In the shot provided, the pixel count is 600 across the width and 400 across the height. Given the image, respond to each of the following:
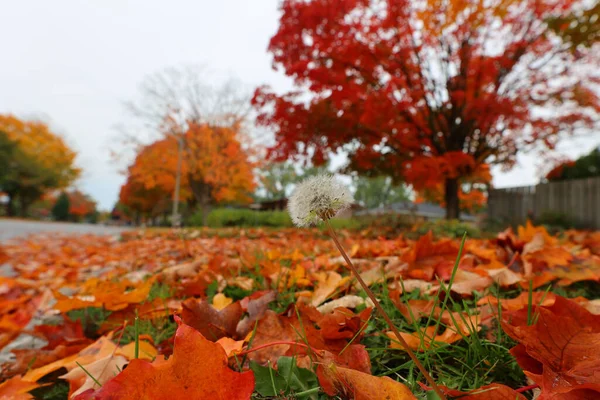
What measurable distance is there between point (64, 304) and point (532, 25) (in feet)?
33.7

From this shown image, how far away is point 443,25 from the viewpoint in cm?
759

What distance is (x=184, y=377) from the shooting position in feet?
1.53

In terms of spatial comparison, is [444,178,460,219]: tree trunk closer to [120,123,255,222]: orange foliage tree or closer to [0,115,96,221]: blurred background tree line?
[120,123,255,222]: orange foliage tree

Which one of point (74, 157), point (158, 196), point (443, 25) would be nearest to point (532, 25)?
point (443, 25)

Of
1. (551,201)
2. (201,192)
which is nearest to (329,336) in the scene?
(551,201)

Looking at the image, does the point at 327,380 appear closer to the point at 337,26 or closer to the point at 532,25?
the point at 337,26

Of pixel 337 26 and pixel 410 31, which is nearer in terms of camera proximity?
pixel 337 26

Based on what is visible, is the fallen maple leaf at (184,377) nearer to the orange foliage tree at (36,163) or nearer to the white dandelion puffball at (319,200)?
the white dandelion puffball at (319,200)

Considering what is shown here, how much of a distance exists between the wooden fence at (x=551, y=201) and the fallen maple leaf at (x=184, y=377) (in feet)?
38.9

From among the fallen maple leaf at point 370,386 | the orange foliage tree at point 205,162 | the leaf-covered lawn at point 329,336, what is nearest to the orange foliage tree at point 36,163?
the orange foliage tree at point 205,162

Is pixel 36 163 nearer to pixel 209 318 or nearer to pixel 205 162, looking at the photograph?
pixel 205 162

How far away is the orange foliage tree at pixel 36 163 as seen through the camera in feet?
106

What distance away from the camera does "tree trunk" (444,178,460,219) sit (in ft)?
30.1

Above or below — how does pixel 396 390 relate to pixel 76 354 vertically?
above
